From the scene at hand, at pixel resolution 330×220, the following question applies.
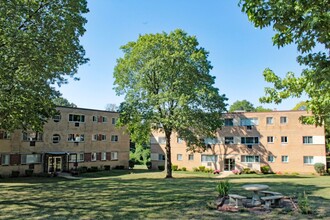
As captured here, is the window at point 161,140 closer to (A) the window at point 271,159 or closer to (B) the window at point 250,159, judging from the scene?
(B) the window at point 250,159

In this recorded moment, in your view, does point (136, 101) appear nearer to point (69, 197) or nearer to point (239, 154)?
point (69, 197)

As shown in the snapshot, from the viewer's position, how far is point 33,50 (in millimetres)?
15430

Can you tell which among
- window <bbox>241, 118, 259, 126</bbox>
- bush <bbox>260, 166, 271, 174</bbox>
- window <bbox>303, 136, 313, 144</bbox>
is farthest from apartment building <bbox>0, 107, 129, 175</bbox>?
window <bbox>303, 136, 313, 144</bbox>

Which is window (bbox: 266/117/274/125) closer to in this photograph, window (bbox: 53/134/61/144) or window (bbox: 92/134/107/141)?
window (bbox: 92/134/107/141)

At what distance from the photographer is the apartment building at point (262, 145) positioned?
4209cm

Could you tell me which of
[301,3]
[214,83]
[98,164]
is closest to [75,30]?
[301,3]

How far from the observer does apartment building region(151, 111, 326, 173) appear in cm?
4209

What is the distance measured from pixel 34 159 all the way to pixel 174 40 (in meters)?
22.2

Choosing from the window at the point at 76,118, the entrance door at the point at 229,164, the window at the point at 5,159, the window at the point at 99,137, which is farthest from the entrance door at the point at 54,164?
the entrance door at the point at 229,164

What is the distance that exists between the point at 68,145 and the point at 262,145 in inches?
1104

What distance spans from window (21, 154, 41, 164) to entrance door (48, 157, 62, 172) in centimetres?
155

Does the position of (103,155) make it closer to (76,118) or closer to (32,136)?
(76,118)

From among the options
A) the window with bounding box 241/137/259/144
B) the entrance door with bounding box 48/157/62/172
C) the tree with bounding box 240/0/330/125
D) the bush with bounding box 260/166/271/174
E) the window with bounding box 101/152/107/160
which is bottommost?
the bush with bounding box 260/166/271/174

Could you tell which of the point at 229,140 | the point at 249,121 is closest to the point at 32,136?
the point at 229,140
